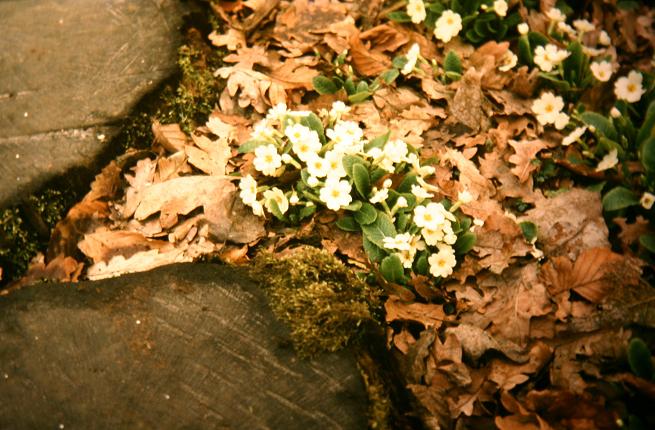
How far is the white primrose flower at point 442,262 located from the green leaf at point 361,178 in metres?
0.55

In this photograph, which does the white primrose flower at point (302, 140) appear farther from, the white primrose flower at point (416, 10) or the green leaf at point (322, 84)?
the white primrose flower at point (416, 10)

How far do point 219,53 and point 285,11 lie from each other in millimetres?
607

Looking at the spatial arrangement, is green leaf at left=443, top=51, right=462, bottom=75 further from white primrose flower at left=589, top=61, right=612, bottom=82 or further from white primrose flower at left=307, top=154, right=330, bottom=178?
white primrose flower at left=307, top=154, right=330, bottom=178

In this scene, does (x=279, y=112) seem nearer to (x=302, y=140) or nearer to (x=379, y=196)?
(x=302, y=140)

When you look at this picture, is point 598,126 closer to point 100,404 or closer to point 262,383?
point 262,383

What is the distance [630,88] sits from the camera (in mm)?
2953

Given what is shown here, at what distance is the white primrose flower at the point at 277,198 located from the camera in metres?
2.64

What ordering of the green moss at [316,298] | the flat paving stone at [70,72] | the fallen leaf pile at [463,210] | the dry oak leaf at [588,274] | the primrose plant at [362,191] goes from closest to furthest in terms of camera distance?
the green moss at [316,298], the fallen leaf pile at [463,210], the dry oak leaf at [588,274], the primrose plant at [362,191], the flat paving stone at [70,72]

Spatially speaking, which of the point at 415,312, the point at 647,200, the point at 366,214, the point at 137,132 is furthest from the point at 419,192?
the point at 137,132

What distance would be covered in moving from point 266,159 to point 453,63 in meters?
1.53

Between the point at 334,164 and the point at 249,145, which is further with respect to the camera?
the point at 249,145

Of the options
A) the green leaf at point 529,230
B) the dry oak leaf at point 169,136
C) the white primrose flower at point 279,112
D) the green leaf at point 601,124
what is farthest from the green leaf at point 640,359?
the dry oak leaf at point 169,136

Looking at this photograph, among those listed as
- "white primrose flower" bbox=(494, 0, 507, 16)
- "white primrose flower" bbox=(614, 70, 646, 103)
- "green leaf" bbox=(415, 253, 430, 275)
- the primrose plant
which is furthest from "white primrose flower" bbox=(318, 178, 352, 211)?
"white primrose flower" bbox=(614, 70, 646, 103)

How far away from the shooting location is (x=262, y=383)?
195 centimetres
